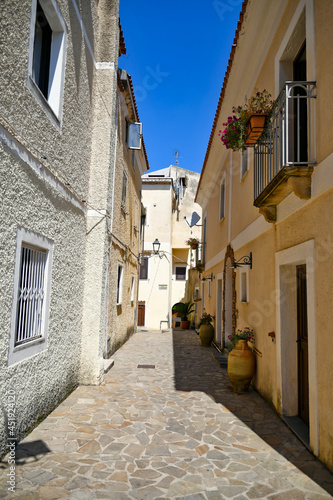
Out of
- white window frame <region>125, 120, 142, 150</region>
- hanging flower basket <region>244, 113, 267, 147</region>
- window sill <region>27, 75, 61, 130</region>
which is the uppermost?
white window frame <region>125, 120, 142, 150</region>

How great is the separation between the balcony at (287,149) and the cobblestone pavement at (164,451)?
2958 mm

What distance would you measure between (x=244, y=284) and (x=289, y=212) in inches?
133

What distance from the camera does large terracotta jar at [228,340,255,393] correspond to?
6.31 m

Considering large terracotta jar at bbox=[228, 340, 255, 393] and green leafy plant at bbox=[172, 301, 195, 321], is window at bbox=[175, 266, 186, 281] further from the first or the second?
large terracotta jar at bbox=[228, 340, 255, 393]

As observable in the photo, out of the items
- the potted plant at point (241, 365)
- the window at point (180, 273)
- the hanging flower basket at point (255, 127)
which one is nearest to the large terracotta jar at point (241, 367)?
the potted plant at point (241, 365)

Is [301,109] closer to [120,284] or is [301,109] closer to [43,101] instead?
[43,101]

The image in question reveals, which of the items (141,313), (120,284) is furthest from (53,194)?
(141,313)

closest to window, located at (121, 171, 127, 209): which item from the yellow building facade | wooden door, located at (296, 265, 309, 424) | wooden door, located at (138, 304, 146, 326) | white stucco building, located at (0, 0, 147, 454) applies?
white stucco building, located at (0, 0, 147, 454)

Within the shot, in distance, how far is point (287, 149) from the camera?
162 inches

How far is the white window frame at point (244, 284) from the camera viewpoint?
740 cm

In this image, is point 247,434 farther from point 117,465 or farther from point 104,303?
point 104,303

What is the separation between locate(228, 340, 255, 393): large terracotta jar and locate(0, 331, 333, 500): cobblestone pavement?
23cm

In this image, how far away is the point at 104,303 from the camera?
23.1ft

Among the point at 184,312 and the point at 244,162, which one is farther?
the point at 184,312
